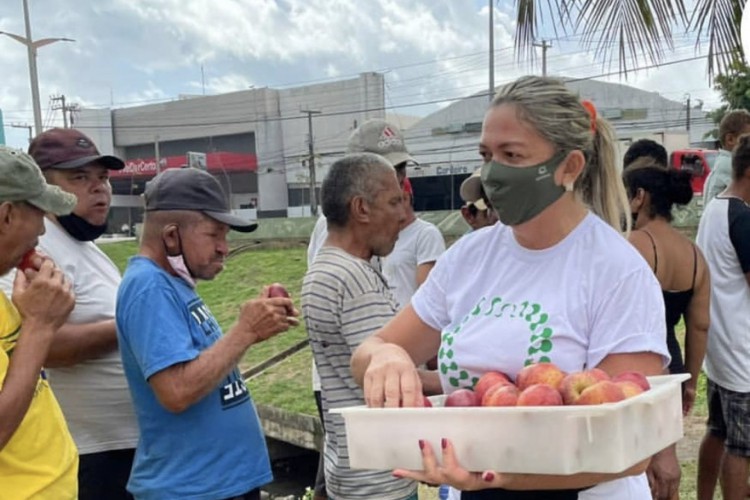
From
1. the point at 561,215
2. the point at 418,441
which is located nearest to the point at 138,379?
the point at 418,441

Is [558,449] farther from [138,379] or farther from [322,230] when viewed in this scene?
[322,230]

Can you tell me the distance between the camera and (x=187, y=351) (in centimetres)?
214

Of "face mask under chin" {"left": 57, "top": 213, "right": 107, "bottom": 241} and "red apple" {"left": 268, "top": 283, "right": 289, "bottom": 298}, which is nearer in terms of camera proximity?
"red apple" {"left": 268, "top": 283, "right": 289, "bottom": 298}

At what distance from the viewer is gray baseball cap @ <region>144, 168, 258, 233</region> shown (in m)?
2.35

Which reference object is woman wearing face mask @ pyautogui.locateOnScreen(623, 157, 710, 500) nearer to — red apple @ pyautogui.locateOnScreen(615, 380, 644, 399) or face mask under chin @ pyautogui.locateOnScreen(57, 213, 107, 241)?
red apple @ pyautogui.locateOnScreen(615, 380, 644, 399)

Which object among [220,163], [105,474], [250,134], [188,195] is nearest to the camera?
[188,195]

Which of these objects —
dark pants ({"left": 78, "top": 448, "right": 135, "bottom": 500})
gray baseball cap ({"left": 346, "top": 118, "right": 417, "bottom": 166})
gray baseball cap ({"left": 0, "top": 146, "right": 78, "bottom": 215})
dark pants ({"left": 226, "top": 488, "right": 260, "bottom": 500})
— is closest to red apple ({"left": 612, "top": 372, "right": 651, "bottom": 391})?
dark pants ({"left": 226, "top": 488, "right": 260, "bottom": 500})

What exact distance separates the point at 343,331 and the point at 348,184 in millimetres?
574

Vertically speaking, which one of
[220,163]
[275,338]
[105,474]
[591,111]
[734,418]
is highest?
[220,163]

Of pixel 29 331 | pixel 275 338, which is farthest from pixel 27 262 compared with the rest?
pixel 275 338

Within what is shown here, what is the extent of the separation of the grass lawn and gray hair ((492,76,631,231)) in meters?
1.25

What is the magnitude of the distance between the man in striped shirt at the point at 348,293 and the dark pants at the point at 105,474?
76cm

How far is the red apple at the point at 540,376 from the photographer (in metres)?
1.41

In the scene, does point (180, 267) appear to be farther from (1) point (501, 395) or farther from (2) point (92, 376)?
(1) point (501, 395)
